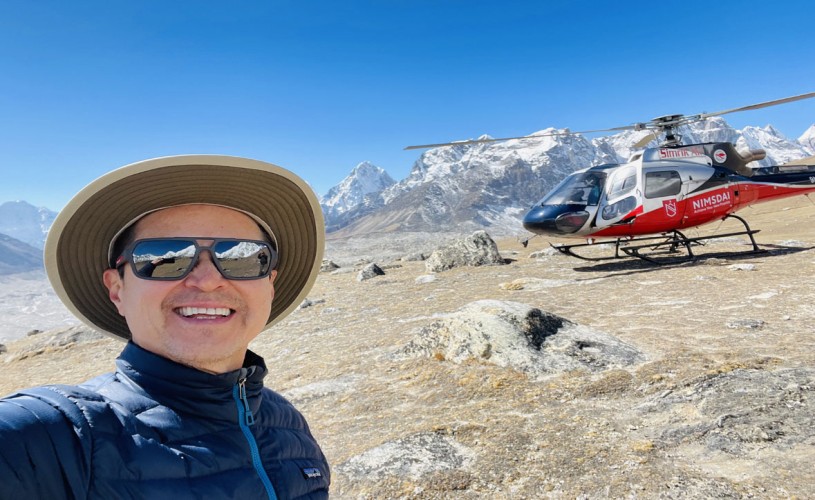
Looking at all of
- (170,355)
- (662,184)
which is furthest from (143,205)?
(662,184)

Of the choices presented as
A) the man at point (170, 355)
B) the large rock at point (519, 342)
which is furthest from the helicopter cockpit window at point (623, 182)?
the man at point (170, 355)

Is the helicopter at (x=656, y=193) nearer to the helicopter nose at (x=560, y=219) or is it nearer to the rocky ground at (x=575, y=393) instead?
the helicopter nose at (x=560, y=219)

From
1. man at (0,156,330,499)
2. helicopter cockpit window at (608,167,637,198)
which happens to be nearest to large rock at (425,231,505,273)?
helicopter cockpit window at (608,167,637,198)

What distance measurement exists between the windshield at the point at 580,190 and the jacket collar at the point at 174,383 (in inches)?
520

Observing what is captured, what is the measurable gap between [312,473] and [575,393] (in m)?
3.41

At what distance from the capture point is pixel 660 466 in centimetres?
335

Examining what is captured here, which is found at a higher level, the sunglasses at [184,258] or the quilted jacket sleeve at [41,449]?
the sunglasses at [184,258]

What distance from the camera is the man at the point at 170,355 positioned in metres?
1.51

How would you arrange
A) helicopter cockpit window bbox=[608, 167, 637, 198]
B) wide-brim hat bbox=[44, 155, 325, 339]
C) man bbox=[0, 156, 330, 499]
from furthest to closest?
helicopter cockpit window bbox=[608, 167, 637, 198] → wide-brim hat bbox=[44, 155, 325, 339] → man bbox=[0, 156, 330, 499]

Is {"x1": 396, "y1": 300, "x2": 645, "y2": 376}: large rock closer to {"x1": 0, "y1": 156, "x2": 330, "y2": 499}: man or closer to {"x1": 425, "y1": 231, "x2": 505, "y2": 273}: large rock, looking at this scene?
{"x1": 0, "y1": 156, "x2": 330, "y2": 499}: man

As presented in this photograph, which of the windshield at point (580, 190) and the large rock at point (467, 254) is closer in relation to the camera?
the windshield at point (580, 190)

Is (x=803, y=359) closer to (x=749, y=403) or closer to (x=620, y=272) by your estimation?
(x=749, y=403)

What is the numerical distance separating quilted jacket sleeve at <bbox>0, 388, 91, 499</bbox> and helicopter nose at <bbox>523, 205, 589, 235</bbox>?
1333 cm

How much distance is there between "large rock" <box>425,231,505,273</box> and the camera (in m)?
16.9
